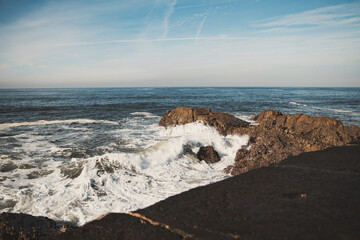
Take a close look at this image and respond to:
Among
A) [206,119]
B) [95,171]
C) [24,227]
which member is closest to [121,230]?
[24,227]

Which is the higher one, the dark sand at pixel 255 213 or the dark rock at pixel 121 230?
the dark sand at pixel 255 213

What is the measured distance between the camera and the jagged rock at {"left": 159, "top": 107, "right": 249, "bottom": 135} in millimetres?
11151

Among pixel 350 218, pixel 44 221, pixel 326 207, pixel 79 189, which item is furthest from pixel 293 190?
pixel 79 189

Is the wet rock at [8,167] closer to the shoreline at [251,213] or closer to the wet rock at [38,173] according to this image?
the wet rock at [38,173]

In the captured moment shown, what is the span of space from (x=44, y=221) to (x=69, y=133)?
1068 centimetres

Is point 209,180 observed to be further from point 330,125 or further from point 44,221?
point 330,125

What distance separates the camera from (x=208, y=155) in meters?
8.44

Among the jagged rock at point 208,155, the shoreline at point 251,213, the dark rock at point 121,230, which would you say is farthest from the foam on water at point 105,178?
the dark rock at point 121,230

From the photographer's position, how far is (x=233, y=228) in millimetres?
2031

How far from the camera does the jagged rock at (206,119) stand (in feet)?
36.6

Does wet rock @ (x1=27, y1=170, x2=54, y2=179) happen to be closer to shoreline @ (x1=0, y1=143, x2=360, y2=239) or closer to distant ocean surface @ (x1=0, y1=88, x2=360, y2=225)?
distant ocean surface @ (x1=0, y1=88, x2=360, y2=225)

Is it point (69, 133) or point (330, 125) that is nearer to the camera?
point (330, 125)

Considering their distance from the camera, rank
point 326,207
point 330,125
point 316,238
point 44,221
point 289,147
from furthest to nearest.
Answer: point 330,125 < point 289,147 < point 44,221 < point 326,207 < point 316,238

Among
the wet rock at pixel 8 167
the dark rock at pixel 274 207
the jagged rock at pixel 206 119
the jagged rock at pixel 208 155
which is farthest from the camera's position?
the jagged rock at pixel 206 119
